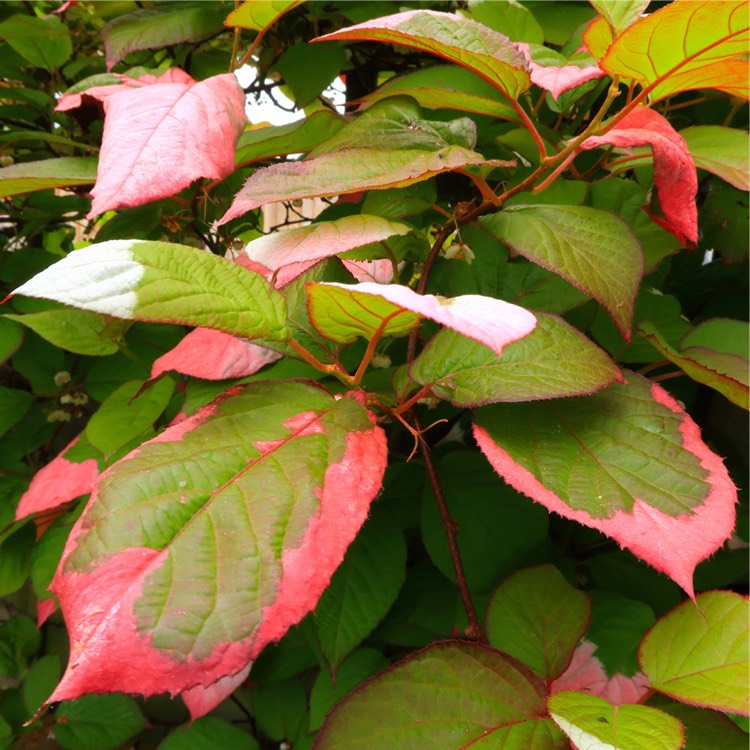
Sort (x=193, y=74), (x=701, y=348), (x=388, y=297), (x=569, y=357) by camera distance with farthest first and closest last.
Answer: (x=193, y=74) < (x=701, y=348) < (x=569, y=357) < (x=388, y=297)

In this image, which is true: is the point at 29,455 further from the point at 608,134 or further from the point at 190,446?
the point at 608,134

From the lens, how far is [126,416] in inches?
23.6

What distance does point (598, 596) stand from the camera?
0.56 metres

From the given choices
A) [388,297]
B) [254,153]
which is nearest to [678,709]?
[388,297]

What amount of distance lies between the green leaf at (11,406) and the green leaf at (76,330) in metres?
0.18

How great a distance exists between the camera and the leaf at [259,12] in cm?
55

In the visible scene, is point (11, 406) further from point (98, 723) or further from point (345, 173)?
point (345, 173)

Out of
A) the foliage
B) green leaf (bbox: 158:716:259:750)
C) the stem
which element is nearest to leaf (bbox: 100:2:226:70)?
the foliage

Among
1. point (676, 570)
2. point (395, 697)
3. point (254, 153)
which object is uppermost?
point (254, 153)

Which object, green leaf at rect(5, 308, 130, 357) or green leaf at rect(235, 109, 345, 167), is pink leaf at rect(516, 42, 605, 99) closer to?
green leaf at rect(235, 109, 345, 167)

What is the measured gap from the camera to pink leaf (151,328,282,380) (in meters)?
0.47

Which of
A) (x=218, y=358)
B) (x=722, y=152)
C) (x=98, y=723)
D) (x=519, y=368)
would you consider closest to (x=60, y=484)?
(x=218, y=358)

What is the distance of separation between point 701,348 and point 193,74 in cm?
69

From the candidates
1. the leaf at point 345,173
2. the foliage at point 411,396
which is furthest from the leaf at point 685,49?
the leaf at point 345,173
